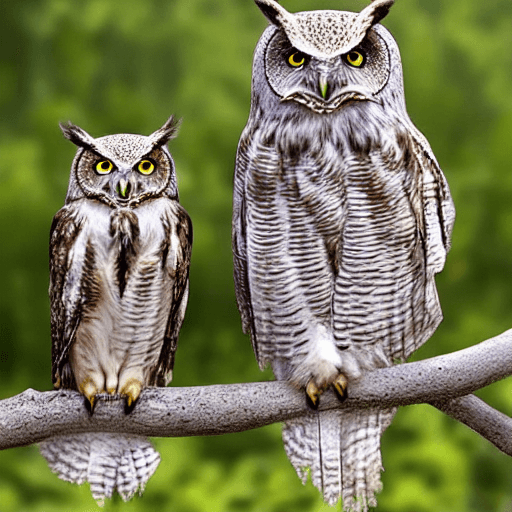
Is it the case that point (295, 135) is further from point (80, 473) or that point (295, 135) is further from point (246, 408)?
point (80, 473)

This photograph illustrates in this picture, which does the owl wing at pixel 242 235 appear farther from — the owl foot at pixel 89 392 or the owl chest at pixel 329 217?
the owl foot at pixel 89 392

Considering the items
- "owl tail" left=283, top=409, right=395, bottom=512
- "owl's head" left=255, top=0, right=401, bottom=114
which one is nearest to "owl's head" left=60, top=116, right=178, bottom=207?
"owl's head" left=255, top=0, right=401, bottom=114

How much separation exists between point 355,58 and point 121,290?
2.20 feet

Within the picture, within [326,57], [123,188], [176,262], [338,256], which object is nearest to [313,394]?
[338,256]

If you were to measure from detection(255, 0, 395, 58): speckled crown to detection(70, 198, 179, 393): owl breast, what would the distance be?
1.45 feet

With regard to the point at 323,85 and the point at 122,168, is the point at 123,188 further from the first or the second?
the point at 323,85

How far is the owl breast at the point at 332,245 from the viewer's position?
1674mm

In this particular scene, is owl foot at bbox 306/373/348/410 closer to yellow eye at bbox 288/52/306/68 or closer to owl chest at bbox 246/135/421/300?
owl chest at bbox 246/135/421/300

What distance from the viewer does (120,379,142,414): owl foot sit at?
1.66 meters

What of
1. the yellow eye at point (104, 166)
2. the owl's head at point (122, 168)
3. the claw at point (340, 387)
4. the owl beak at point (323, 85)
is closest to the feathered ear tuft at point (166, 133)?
the owl's head at point (122, 168)

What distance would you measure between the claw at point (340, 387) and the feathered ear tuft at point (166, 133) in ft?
2.02

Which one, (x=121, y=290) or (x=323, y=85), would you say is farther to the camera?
(x=121, y=290)

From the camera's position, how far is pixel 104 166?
5.57 feet

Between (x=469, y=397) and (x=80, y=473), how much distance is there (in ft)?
2.84
